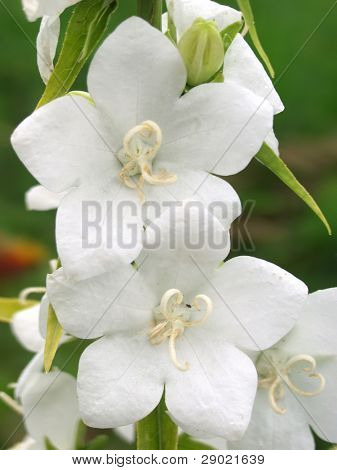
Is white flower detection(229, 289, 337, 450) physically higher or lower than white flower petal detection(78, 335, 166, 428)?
lower

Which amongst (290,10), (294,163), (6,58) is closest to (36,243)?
(6,58)

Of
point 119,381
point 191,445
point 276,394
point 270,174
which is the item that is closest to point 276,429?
point 276,394

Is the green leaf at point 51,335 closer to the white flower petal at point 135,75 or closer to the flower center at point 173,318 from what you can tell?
the flower center at point 173,318

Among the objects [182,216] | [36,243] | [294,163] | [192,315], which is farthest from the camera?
[294,163]

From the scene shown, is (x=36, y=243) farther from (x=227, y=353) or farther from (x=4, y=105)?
(x=227, y=353)

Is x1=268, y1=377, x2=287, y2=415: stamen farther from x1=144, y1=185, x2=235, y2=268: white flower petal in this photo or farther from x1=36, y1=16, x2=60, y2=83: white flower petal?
x1=36, y1=16, x2=60, y2=83: white flower petal

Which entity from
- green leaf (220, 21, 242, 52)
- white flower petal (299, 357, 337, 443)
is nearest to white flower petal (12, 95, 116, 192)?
green leaf (220, 21, 242, 52)

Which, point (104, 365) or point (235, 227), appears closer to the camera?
point (104, 365)
